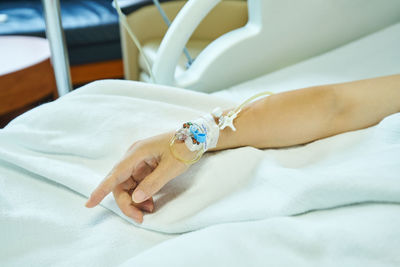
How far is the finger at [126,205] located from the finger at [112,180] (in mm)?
16

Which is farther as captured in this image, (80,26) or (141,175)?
(80,26)

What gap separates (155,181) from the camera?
24.1 inches

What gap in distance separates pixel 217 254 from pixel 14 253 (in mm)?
295

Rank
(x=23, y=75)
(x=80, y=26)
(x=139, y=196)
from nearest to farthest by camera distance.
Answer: (x=139, y=196) → (x=23, y=75) → (x=80, y=26)

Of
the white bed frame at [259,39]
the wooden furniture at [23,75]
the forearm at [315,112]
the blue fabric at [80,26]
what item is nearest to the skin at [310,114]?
the forearm at [315,112]

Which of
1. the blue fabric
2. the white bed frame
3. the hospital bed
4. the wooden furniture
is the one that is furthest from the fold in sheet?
the blue fabric

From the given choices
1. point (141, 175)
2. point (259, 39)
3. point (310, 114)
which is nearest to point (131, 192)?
point (141, 175)

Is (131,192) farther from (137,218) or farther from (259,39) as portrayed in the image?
(259,39)

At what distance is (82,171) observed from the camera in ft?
2.23

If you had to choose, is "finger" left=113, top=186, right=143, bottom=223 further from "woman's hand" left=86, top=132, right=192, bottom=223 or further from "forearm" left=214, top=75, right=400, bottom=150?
"forearm" left=214, top=75, right=400, bottom=150

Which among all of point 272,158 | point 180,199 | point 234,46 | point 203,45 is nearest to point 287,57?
point 234,46

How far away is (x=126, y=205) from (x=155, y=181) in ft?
0.19

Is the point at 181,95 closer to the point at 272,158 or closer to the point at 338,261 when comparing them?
the point at 272,158

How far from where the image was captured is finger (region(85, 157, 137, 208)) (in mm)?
589
